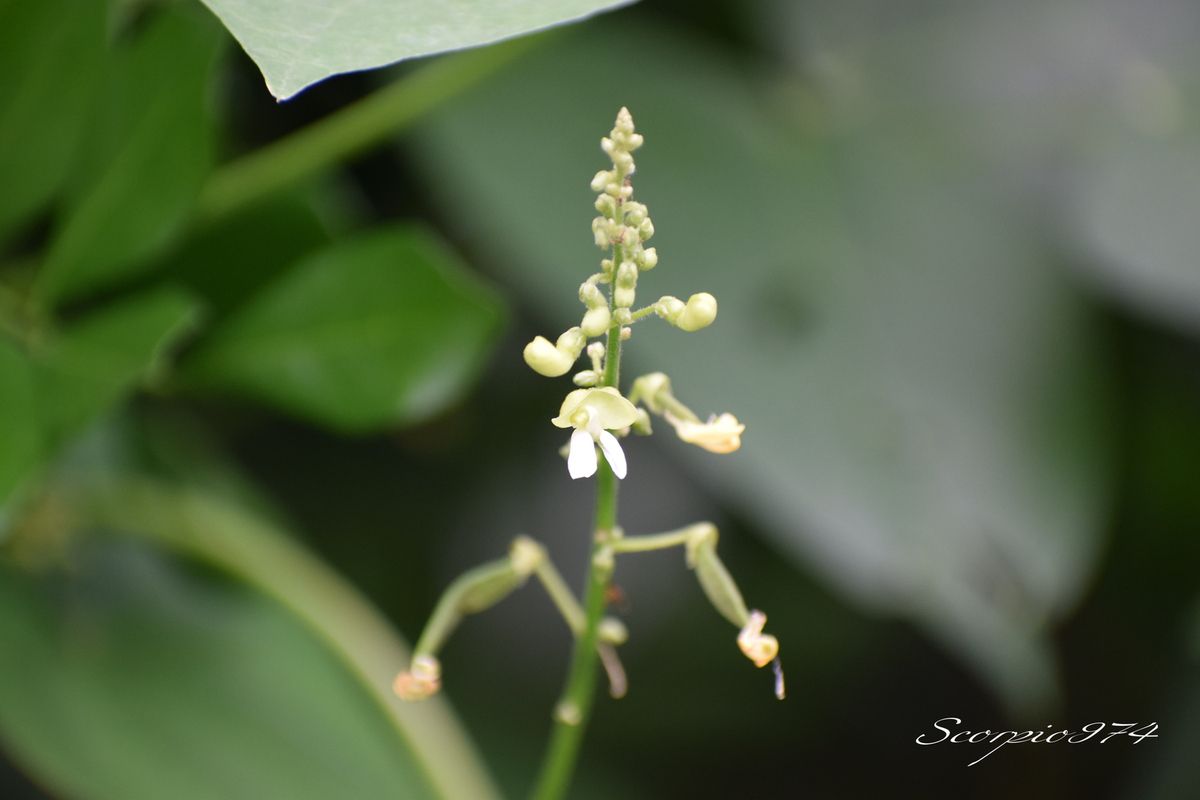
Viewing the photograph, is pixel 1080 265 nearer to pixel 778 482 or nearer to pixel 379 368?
pixel 778 482

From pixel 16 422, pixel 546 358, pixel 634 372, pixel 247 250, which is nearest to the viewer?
pixel 546 358

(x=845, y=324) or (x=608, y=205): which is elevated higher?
(x=608, y=205)

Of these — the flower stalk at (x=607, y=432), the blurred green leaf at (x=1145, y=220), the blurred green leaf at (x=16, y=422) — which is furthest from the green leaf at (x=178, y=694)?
the blurred green leaf at (x=1145, y=220)

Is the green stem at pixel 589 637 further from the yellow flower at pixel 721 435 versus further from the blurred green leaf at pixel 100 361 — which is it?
the blurred green leaf at pixel 100 361

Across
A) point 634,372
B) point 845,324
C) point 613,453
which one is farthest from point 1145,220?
point 613,453

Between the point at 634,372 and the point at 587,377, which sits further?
the point at 634,372

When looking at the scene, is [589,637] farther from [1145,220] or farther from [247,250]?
[1145,220]

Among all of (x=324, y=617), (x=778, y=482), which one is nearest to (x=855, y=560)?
(x=778, y=482)

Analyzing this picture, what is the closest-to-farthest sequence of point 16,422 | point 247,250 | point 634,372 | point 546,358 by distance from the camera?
point 546,358 < point 16,422 < point 247,250 < point 634,372
